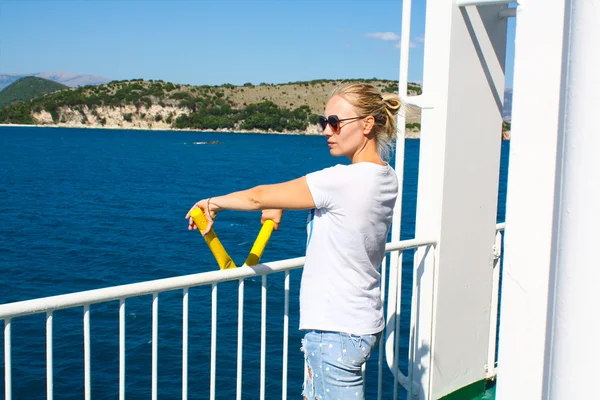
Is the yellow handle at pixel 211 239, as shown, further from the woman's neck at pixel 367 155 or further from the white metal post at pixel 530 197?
the white metal post at pixel 530 197

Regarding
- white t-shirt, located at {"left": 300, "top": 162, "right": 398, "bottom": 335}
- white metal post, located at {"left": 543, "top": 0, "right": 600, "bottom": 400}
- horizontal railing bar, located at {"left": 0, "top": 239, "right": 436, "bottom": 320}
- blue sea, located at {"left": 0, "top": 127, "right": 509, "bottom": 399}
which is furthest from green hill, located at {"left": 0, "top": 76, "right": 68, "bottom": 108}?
white metal post, located at {"left": 543, "top": 0, "right": 600, "bottom": 400}

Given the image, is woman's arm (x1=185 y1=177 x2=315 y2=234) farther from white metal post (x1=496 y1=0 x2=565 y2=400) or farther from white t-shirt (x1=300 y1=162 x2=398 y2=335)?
white metal post (x1=496 y1=0 x2=565 y2=400)

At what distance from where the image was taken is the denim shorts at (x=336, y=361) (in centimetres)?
181

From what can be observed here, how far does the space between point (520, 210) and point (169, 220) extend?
2876cm

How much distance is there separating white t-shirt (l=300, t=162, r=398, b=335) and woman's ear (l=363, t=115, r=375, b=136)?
12 centimetres

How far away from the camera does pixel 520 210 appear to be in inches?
47.9

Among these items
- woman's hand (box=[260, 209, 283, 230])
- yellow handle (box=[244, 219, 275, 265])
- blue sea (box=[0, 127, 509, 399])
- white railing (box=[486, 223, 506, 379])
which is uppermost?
woman's hand (box=[260, 209, 283, 230])

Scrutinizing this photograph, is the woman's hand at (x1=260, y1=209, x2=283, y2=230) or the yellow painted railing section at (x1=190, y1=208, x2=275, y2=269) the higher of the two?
the woman's hand at (x1=260, y1=209, x2=283, y2=230)

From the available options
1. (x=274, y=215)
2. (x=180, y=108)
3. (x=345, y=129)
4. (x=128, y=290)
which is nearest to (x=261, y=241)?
(x=274, y=215)

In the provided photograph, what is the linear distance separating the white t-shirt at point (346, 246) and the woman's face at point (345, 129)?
10 cm

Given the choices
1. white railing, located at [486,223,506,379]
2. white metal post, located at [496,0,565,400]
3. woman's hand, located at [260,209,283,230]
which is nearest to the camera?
white metal post, located at [496,0,565,400]

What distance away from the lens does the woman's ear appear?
184 cm

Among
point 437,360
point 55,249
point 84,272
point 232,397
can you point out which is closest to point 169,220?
point 55,249

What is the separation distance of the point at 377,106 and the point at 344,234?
403mm
